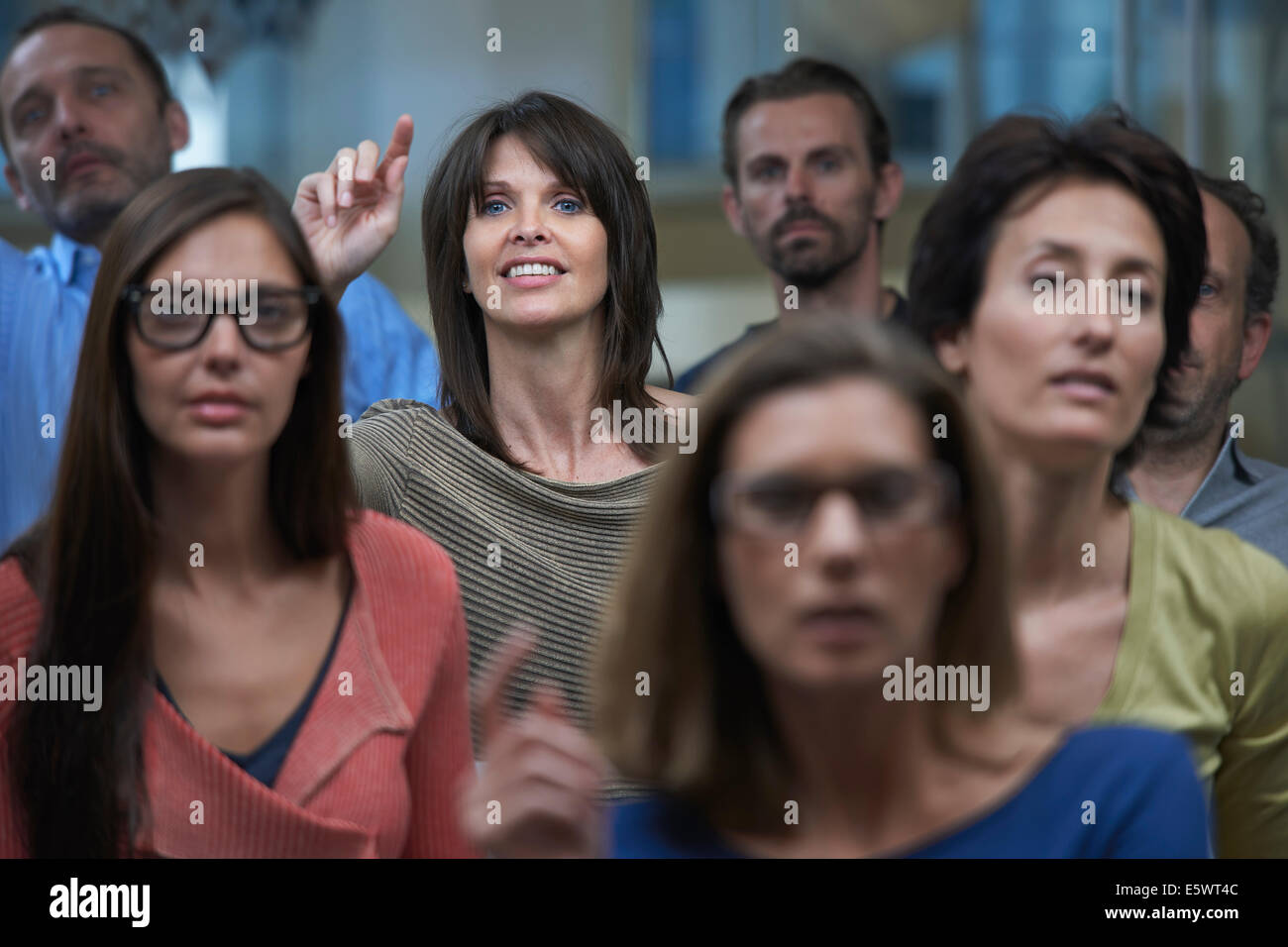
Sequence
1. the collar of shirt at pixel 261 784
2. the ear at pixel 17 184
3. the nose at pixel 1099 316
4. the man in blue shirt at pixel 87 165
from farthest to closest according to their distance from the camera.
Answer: the ear at pixel 17 184 → the man in blue shirt at pixel 87 165 → the nose at pixel 1099 316 → the collar of shirt at pixel 261 784

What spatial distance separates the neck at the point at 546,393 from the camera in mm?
1803

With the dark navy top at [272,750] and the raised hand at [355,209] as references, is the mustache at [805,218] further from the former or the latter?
the dark navy top at [272,750]

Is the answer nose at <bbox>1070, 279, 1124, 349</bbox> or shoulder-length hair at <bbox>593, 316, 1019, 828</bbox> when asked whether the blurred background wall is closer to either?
nose at <bbox>1070, 279, 1124, 349</bbox>

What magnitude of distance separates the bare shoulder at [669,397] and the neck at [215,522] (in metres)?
0.56

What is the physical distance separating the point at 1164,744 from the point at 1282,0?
10.5 feet

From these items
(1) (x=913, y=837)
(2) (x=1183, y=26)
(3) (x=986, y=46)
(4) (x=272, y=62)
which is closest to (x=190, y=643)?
(1) (x=913, y=837)

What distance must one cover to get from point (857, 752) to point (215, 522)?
656 mm

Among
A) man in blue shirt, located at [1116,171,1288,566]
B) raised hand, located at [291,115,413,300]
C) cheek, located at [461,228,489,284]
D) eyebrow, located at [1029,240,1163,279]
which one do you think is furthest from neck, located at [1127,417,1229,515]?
raised hand, located at [291,115,413,300]

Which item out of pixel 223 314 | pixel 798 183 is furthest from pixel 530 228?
pixel 798 183

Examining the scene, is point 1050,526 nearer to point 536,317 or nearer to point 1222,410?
point 1222,410

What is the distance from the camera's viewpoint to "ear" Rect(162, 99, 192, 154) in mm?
2346

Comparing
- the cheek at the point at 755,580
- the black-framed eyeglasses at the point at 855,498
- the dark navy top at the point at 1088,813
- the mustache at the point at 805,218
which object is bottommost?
the dark navy top at the point at 1088,813

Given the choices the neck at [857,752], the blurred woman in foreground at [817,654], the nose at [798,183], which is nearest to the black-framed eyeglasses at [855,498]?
the blurred woman in foreground at [817,654]
